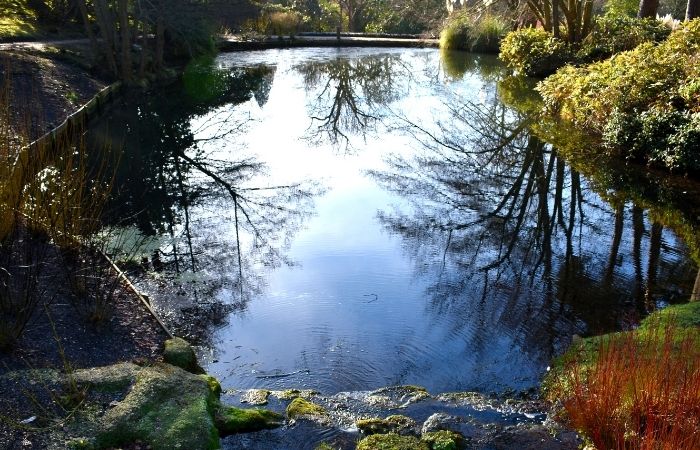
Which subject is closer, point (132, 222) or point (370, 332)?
point (370, 332)

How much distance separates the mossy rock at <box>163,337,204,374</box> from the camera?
18.8 ft

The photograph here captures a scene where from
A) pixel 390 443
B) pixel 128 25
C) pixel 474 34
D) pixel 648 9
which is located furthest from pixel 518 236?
pixel 474 34

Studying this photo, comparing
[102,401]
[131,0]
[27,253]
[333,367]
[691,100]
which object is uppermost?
[131,0]

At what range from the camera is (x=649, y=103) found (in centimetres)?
1359

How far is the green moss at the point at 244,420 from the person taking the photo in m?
5.07

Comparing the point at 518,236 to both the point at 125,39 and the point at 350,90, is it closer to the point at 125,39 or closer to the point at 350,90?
the point at 350,90

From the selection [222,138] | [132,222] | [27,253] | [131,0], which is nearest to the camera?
[27,253]

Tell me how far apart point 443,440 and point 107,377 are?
2520 millimetres

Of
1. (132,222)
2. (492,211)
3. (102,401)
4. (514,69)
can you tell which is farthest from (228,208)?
(514,69)

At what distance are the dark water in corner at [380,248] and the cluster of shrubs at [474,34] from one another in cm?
1637

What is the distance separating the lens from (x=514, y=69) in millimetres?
26922

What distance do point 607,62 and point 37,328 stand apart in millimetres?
15156

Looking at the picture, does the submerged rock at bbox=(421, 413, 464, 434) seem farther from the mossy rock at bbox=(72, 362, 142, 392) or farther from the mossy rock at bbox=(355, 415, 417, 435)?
the mossy rock at bbox=(72, 362, 142, 392)

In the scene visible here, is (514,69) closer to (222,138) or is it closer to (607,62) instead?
(607,62)
